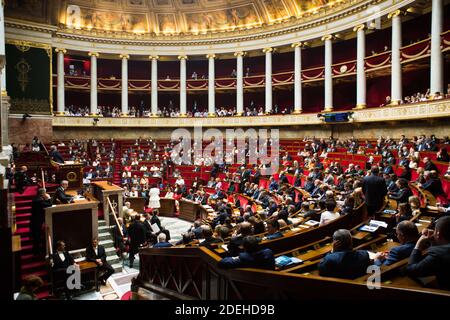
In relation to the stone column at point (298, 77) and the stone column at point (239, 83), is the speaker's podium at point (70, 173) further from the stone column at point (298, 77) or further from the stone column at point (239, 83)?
the stone column at point (298, 77)

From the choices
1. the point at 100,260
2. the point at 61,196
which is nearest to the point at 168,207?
the point at 61,196

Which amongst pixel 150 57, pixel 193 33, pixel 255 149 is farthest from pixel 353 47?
pixel 150 57

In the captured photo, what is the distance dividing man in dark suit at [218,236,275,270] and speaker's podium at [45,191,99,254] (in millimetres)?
7306

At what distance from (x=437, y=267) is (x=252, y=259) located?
164 cm

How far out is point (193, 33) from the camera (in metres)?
28.3

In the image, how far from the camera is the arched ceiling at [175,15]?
25.4m

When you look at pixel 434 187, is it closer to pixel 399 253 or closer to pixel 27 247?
pixel 399 253

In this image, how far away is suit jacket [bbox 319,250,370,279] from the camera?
123 inches

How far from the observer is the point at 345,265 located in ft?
10.3

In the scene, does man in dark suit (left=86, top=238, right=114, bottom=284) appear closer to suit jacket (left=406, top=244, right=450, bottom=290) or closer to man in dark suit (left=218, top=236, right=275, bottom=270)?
man in dark suit (left=218, top=236, right=275, bottom=270)

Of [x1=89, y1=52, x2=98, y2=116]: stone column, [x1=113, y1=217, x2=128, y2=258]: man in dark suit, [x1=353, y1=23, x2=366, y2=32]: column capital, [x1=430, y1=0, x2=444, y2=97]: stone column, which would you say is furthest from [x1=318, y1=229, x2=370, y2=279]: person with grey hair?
→ [x1=89, y1=52, x2=98, y2=116]: stone column

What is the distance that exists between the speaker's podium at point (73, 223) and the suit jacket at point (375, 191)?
7643 millimetres

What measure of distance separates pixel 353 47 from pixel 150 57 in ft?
54.4
